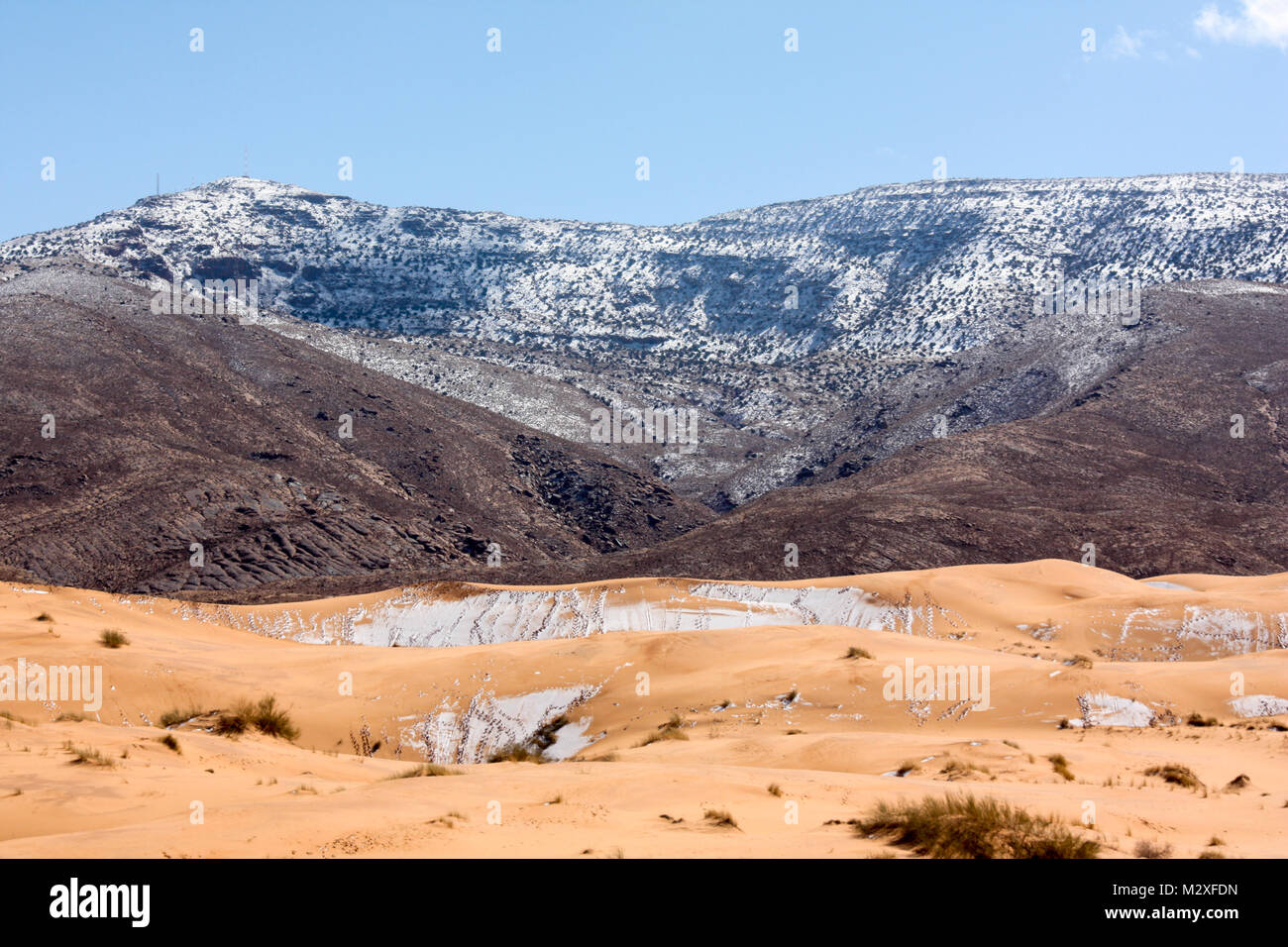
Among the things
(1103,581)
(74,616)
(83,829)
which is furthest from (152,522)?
(83,829)

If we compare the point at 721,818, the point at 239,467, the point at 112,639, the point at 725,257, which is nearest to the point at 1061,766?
the point at 721,818

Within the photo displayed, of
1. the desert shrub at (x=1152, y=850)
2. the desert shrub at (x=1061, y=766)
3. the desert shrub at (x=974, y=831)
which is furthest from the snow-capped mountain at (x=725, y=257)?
the desert shrub at (x=1152, y=850)

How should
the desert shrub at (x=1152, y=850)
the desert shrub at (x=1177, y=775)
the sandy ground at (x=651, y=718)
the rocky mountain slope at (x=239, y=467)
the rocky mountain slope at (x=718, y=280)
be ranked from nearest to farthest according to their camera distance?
the desert shrub at (x=1152, y=850) < the sandy ground at (x=651, y=718) < the desert shrub at (x=1177, y=775) < the rocky mountain slope at (x=239, y=467) < the rocky mountain slope at (x=718, y=280)

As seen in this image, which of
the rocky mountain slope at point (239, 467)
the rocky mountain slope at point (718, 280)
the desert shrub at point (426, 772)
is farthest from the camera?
the rocky mountain slope at point (718, 280)

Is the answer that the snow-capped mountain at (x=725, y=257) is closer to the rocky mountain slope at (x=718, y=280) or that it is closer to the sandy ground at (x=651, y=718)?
the rocky mountain slope at (x=718, y=280)

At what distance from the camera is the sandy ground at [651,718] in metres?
11.1

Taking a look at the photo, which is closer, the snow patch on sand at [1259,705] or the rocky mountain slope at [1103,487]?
the snow patch on sand at [1259,705]

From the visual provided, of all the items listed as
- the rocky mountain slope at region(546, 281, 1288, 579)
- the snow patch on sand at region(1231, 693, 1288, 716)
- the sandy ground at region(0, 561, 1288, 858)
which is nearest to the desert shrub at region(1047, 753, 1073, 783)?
the sandy ground at region(0, 561, 1288, 858)

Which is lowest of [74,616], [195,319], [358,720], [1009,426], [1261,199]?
[358,720]

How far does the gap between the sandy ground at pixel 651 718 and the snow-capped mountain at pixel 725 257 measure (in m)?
84.9

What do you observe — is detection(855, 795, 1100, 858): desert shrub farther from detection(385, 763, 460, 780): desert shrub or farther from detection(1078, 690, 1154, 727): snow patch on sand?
detection(1078, 690, 1154, 727): snow patch on sand
